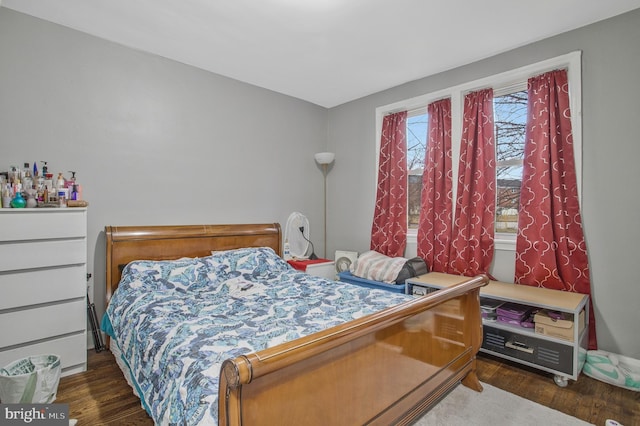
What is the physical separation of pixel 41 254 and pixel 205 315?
1250mm

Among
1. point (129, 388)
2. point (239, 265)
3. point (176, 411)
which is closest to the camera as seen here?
point (176, 411)

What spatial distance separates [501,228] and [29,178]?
12.7 ft

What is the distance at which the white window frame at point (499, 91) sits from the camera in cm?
255

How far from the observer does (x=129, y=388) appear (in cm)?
217

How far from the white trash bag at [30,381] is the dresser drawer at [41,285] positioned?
39 centimetres

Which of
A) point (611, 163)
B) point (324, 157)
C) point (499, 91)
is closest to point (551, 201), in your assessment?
point (611, 163)

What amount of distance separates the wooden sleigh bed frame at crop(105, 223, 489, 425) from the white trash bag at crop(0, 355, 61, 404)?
0.75 metres

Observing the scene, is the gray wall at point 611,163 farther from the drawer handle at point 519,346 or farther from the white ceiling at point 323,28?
the drawer handle at point 519,346

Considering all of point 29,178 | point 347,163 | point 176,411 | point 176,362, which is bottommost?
point 176,411

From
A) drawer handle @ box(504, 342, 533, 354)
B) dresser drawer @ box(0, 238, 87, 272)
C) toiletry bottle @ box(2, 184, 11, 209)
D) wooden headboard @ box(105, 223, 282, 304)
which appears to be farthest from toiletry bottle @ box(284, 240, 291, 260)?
toiletry bottle @ box(2, 184, 11, 209)

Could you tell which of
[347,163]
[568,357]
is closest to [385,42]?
[347,163]

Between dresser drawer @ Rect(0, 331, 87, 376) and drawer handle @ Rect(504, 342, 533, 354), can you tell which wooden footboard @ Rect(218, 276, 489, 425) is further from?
dresser drawer @ Rect(0, 331, 87, 376)

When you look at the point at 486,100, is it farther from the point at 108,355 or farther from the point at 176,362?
the point at 108,355

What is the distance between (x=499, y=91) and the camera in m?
3.09
